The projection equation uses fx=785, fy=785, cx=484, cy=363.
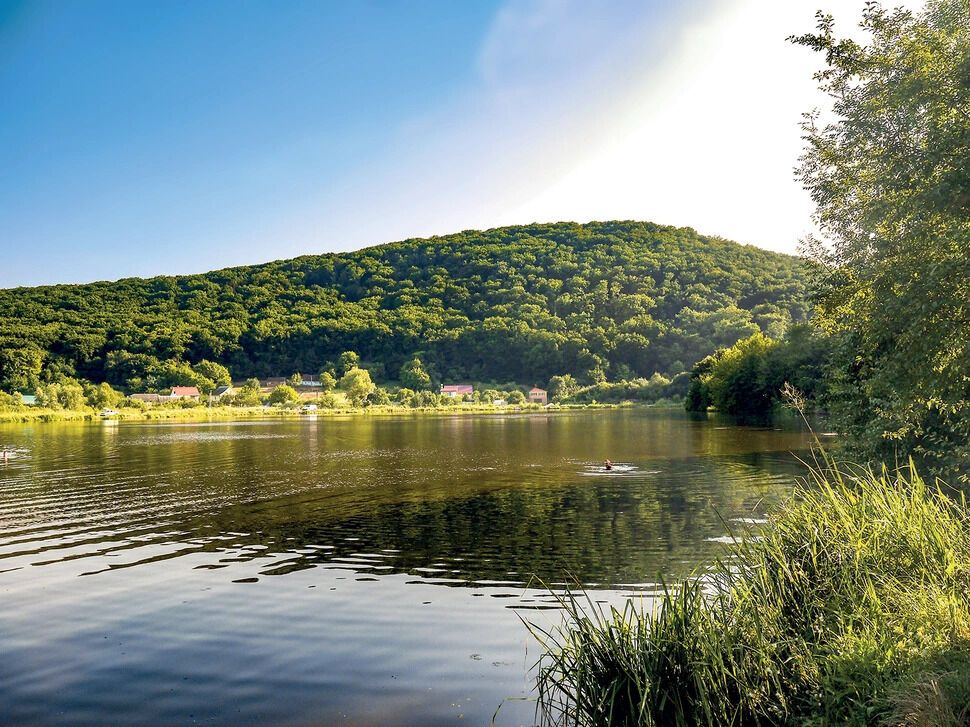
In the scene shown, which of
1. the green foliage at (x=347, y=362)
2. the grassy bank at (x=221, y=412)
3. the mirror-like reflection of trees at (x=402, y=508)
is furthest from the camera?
the green foliage at (x=347, y=362)

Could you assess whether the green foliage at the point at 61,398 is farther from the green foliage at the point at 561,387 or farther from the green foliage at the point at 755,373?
the green foliage at the point at 561,387

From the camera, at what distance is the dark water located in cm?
1012

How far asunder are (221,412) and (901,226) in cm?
12952

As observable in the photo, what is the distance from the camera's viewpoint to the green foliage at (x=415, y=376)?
584 ft

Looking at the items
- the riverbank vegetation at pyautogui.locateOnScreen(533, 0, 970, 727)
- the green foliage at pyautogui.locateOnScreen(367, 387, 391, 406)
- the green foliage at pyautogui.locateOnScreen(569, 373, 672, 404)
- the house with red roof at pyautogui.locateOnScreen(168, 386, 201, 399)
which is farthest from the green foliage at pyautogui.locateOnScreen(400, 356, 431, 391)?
the riverbank vegetation at pyautogui.locateOnScreen(533, 0, 970, 727)

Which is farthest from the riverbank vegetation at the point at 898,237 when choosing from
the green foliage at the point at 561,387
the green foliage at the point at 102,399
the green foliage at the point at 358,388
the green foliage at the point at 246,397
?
the green foliage at the point at 561,387

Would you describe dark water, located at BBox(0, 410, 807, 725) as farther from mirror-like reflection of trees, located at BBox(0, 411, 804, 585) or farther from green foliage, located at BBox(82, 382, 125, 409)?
green foliage, located at BBox(82, 382, 125, 409)

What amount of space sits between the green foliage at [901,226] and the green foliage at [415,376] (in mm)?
152104

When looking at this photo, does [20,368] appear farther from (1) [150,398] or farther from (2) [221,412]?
(2) [221,412]

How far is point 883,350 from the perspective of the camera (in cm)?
2277

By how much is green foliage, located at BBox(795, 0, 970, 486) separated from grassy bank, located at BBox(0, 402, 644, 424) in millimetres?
103657

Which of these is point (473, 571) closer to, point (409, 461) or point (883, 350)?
point (883, 350)

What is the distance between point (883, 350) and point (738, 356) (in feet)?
252

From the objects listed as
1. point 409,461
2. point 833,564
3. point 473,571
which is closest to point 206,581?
point 473,571
